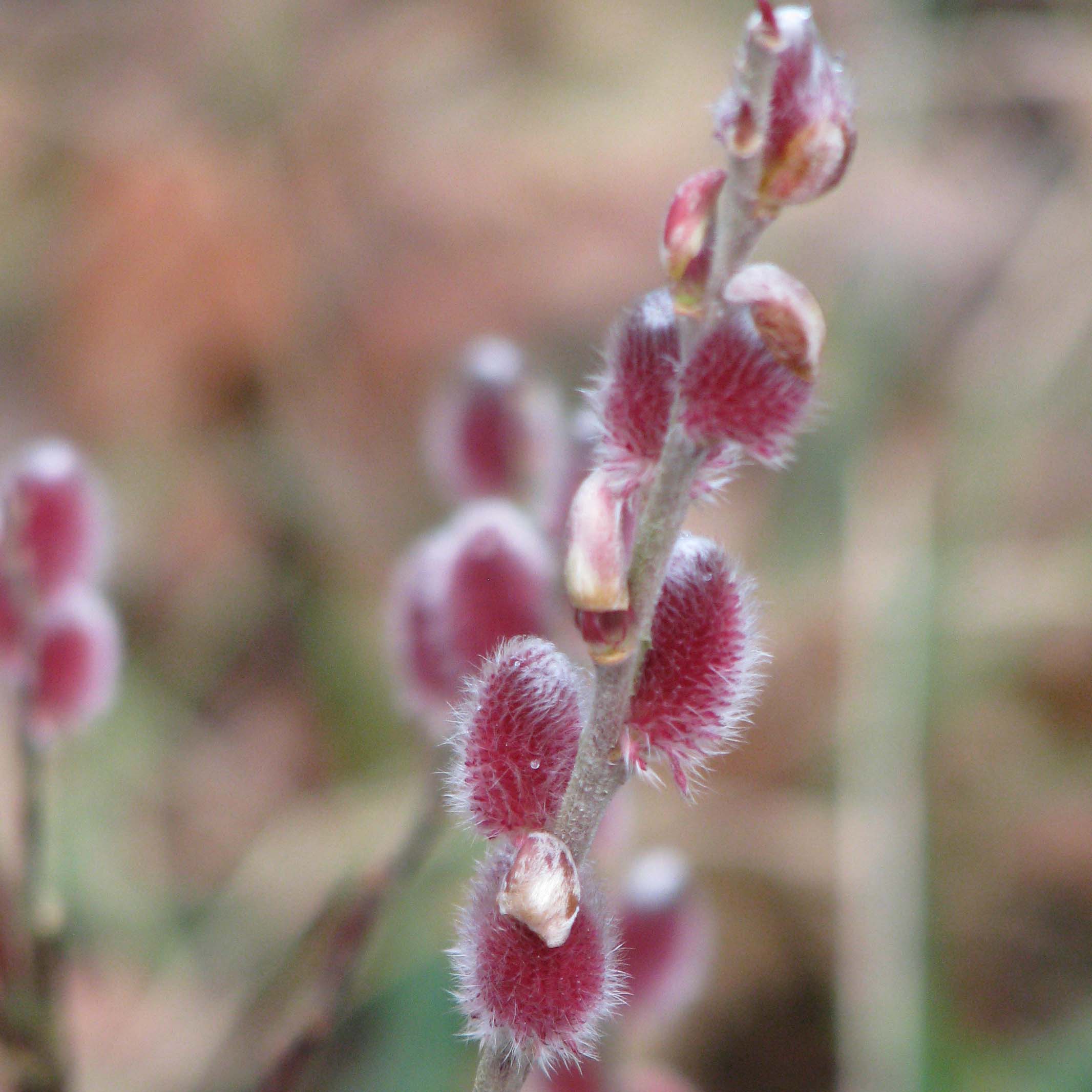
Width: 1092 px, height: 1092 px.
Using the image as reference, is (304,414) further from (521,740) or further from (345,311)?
(521,740)

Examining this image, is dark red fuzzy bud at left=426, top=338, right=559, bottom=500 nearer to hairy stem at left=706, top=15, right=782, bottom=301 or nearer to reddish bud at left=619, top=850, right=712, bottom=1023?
reddish bud at left=619, top=850, right=712, bottom=1023

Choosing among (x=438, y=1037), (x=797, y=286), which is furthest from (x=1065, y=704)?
(x=797, y=286)

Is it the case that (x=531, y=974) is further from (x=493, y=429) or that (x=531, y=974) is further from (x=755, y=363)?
(x=493, y=429)

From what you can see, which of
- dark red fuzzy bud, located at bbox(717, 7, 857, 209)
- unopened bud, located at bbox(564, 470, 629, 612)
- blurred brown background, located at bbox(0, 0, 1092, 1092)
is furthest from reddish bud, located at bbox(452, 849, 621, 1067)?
blurred brown background, located at bbox(0, 0, 1092, 1092)

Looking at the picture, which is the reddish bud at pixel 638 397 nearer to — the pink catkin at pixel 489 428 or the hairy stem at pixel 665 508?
the hairy stem at pixel 665 508

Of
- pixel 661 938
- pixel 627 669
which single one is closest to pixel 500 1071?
pixel 627 669
